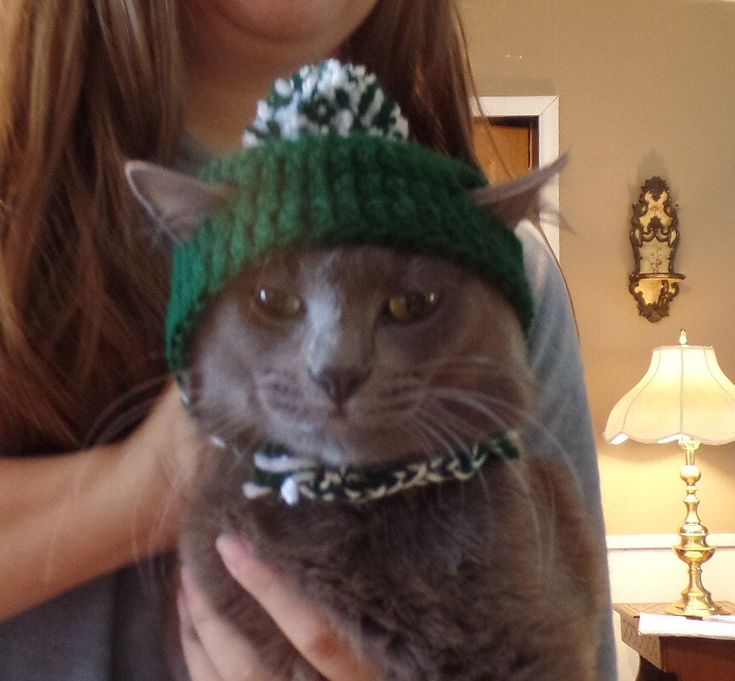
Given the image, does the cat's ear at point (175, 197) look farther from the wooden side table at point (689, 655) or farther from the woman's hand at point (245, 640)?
the wooden side table at point (689, 655)

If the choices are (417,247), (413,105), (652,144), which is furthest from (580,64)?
(417,247)

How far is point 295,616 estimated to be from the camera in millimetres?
370

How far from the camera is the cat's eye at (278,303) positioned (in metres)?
0.32

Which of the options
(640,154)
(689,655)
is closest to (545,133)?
(640,154)

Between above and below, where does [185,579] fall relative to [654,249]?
below

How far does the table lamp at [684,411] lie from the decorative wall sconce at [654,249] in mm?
149

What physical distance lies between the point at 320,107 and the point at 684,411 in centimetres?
146

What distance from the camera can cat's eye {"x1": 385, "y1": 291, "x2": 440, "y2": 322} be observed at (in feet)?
1.08

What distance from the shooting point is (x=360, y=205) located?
29 centimetres

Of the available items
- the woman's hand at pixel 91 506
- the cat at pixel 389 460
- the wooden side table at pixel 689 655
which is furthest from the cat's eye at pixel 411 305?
the wooden side table at pixel 689 655

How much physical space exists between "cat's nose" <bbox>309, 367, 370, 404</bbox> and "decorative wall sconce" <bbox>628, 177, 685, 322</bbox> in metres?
0.87

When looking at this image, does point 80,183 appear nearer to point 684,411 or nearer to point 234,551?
point 234,551

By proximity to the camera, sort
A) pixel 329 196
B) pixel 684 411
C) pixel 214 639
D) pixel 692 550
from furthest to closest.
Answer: pixel 684 411 → pixel 692 550 → pixel 214 639 → pixel 329 196

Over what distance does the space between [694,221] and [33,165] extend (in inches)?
55.4
